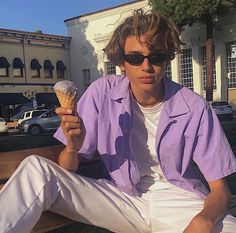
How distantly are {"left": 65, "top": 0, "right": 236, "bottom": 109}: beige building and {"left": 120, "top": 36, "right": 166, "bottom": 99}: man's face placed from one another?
105 ft

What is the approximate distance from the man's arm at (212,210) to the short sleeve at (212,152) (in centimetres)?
6

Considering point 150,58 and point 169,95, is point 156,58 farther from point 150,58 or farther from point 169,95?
point 169,95

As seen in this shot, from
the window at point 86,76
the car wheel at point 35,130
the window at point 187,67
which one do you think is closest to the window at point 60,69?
the window at point 86,76

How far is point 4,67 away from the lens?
45375 millimetres

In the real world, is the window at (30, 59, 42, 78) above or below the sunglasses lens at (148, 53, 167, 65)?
above

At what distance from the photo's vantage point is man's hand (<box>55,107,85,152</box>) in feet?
8.56

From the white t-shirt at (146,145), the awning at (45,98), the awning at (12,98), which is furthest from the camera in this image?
the awning at (45,98)

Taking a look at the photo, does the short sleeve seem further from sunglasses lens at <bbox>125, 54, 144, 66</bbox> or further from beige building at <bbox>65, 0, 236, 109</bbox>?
beige building at <bbox>65, 0, 236, 109</bbox>

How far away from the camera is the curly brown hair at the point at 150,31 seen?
2.86 metres

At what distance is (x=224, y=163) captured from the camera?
2854mm

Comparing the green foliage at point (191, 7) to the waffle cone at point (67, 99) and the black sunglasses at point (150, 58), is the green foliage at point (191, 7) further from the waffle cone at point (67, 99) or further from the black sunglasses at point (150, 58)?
the waffle cone at point (67, 99)

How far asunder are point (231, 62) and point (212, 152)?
120ft

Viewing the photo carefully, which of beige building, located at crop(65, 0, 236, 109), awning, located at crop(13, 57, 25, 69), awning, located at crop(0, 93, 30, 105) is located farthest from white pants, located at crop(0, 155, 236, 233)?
awning, located at crop(13, 57, 25, 69)

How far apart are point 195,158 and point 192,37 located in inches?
1494
